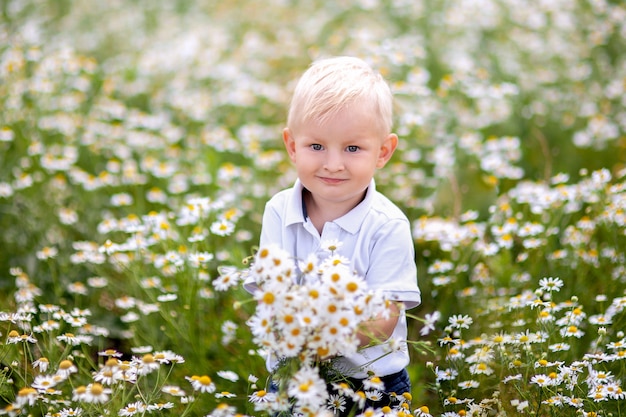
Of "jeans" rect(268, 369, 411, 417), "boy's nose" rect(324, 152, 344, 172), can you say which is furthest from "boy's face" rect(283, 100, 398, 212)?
"jeans" rect(268, 369, 411, 417)

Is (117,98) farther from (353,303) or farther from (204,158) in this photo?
(353,303)

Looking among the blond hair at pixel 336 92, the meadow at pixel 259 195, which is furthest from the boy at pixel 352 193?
the meadow at pixel 259 195

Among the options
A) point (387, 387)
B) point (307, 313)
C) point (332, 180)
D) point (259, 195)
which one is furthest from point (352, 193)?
point (259, 195)

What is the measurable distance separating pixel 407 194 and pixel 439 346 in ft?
4.07

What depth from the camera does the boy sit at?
1.85 meters

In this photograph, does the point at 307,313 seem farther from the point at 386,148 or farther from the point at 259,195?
the point at 259,195

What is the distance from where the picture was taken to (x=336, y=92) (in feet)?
5.98

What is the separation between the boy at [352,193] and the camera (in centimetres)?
185

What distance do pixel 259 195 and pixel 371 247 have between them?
1.50 meters

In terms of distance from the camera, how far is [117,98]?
4.62 meters

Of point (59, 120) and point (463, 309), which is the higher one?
point (59, 120)

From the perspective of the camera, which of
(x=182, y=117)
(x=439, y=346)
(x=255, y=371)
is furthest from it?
(x=182, y=117)

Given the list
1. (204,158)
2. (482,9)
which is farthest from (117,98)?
(482,9)

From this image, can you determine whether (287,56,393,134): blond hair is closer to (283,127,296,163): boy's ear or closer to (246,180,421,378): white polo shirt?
(283,127,296,163): boy's ear
